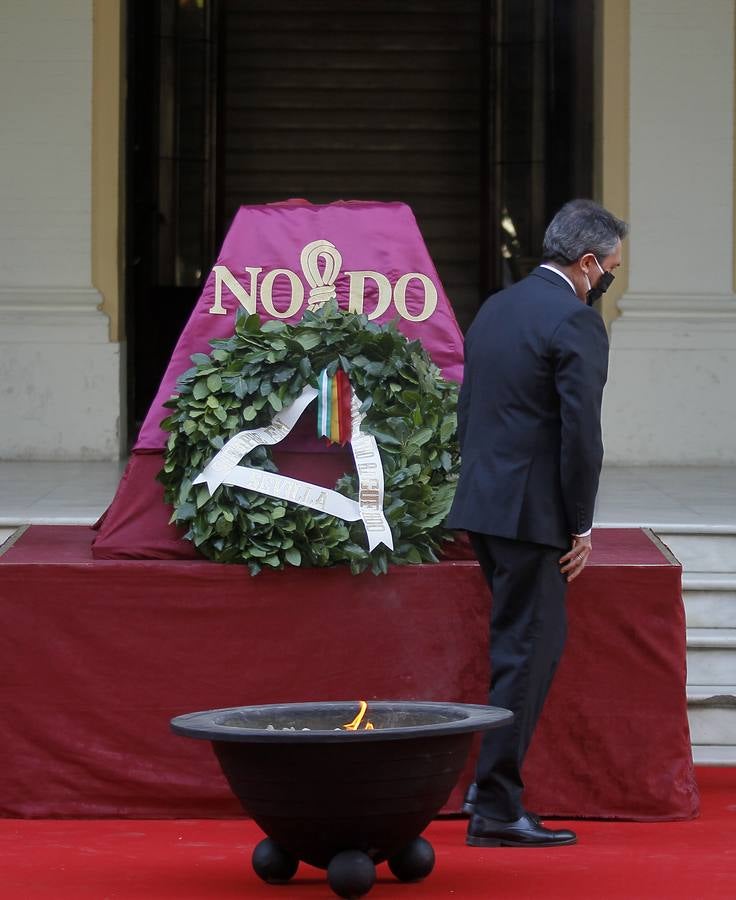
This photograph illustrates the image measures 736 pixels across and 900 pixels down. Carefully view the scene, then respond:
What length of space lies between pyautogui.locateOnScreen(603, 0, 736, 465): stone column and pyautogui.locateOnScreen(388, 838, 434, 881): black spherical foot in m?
6.89

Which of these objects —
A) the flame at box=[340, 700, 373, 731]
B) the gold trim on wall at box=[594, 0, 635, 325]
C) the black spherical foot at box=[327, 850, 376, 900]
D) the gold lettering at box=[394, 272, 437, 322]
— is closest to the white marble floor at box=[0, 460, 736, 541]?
the gold trim on wall at box=[594, 0, 635, 325]

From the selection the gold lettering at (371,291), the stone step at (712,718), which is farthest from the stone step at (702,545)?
the gold lettering at (371,291)

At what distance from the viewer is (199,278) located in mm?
13086

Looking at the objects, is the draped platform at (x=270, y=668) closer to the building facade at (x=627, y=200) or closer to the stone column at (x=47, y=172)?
the building facade at (x=627, y=200)

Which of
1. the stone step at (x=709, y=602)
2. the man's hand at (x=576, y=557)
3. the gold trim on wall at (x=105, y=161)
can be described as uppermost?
the gold trim on wall at (x=105, y=161)

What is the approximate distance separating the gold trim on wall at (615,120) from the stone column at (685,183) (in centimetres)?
6

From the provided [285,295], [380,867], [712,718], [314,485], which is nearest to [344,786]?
[380,867]

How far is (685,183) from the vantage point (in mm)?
10141

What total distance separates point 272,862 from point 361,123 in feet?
38.9

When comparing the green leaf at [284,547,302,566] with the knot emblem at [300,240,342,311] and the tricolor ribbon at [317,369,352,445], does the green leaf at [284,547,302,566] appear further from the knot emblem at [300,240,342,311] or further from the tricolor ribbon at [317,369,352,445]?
the knot emblem at [300,240,342,311]

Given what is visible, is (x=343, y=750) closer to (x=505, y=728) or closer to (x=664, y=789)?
(x=505, y=728)

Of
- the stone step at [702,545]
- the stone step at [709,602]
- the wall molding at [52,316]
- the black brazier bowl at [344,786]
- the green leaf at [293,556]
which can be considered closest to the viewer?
the black brazier bowl at [344,786]

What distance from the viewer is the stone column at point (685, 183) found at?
10.0m

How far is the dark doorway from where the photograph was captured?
1248cm
